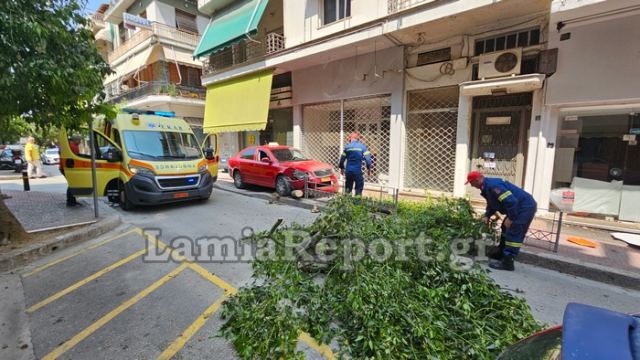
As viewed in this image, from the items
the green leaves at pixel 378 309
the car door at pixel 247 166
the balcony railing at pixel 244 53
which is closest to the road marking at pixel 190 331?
the green leaves at pixel 378 309

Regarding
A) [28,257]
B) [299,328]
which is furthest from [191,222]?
[299,328]

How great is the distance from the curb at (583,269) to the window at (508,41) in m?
4.88

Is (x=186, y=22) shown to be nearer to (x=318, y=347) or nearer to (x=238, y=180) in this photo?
(x=238, y=180)

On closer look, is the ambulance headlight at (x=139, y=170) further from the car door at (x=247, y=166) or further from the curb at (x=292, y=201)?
the car door at (x=247, y=166)

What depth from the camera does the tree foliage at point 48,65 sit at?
348 cm

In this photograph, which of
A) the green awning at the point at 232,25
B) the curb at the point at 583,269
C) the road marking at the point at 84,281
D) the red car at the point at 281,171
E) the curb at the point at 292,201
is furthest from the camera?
the green awning at the point at 232,25

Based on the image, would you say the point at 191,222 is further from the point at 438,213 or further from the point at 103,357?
the point at 438,213

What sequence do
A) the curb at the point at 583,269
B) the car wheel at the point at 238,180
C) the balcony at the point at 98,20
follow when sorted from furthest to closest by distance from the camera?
the balcony at the point at 98,20 < the car wheel at the point at 238,180 < the curb at the point at 583,269

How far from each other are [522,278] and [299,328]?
10.9 feet

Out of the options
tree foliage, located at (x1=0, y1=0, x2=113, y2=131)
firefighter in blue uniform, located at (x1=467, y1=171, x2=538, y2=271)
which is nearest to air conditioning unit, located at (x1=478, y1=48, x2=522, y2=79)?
firefighter in blue uniform, located at (x1=467, y1=171, x2=538, y2=271)

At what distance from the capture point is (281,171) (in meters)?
8.69

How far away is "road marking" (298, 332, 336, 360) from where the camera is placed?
7.94ft

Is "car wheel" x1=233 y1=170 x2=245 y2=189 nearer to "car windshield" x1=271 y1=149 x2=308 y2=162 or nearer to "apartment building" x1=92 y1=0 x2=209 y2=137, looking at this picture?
"car windshield" x1=271 y1=149 x2=308 y2=162

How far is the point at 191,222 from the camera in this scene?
628 centimetres
